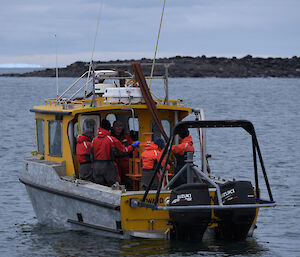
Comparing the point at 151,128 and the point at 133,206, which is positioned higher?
the point at 151,128

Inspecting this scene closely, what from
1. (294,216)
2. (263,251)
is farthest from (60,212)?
(294,216)

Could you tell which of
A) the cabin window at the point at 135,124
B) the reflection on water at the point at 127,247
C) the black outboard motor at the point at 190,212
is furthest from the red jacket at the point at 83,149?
the black outboard motor at the point at 190,212

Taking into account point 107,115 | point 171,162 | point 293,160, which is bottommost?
point 293,160

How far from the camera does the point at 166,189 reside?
11594 mm

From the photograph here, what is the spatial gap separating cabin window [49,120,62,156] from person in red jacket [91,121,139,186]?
4.25ft

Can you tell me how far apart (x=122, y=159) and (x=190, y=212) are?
2.81 meters

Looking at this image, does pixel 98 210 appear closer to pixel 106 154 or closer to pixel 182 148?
pixel 106 154

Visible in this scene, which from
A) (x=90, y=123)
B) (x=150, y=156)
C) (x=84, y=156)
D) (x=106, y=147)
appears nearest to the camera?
(x=150, y=156)

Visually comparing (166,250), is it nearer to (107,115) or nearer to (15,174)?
(107,115)

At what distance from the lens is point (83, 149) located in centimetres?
1295

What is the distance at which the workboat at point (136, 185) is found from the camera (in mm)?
11039

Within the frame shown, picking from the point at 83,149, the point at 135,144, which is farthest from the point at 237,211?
the point at 83,149

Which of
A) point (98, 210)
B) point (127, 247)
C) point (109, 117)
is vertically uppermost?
point (109, 117)

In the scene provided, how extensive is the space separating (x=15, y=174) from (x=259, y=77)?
14024 cm
